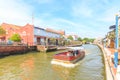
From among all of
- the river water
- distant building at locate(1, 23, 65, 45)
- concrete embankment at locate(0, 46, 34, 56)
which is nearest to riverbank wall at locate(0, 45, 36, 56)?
concrete embankment at locate(0, 46, 34, 56)

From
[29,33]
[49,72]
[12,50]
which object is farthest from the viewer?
[29,33]

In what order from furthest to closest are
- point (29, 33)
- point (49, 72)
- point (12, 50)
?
1. point (29, 33)
2. point (12, 50)
3. point (49, 72)

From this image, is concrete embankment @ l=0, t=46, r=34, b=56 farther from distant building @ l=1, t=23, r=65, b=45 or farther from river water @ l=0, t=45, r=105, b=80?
river water @ l=0, t=45, r=105, b=80

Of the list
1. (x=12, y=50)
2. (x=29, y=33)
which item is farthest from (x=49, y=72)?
(x=29, y=33)

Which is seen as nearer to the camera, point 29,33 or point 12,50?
point 12,50

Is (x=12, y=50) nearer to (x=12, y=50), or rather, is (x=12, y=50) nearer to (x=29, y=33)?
(x=12, y=50)

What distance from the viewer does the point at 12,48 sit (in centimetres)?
3581

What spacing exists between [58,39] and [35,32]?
1858 cm

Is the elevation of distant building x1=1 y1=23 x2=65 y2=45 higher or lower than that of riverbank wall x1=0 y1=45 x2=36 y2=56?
higher

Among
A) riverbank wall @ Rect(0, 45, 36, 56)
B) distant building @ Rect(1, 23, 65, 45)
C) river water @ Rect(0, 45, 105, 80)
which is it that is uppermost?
distant building @ Rect(1, 23, 65, 45)

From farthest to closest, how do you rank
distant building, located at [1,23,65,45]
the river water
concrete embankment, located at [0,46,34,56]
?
distant building, located at [1,23,65,45], concrete embankment, located at [0,46,34,56], the river water

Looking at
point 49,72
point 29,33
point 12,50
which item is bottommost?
point 49,72

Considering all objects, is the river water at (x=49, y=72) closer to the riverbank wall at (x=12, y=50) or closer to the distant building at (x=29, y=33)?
Answer: the riverbank wall at (x=12, y=50)

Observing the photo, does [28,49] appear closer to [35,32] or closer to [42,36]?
[35,32]
